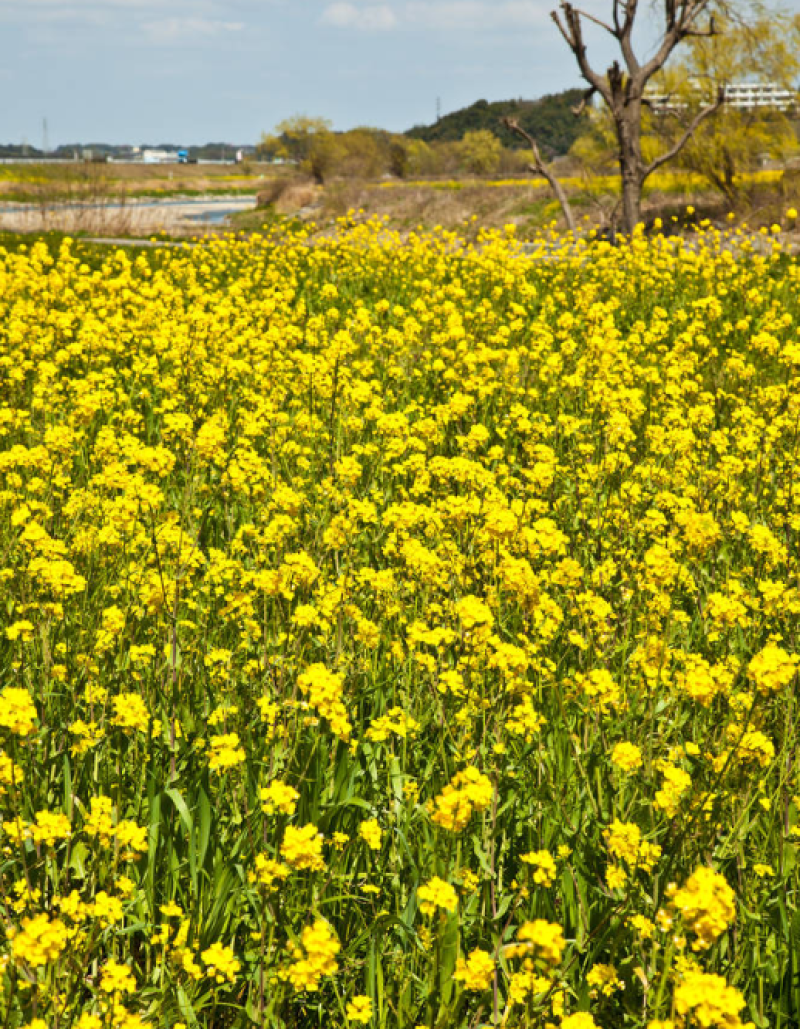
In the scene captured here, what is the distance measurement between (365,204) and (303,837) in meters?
43.5

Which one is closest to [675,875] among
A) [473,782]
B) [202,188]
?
[473,782]

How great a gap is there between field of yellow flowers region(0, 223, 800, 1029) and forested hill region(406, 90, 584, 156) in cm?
16987

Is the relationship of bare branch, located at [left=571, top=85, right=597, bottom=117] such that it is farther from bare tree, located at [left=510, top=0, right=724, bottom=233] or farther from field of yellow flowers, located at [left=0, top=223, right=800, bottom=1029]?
field of yellow flowers, located at [left=0, top=223, right=800, bottom=1029]

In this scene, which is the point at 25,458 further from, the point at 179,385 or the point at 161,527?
the point at 179,385

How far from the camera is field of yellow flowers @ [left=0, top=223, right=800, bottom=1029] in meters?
2.17

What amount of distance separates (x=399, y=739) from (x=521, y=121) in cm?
18228

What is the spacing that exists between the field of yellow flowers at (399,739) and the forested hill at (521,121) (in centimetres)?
16987

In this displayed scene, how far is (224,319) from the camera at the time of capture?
839cm

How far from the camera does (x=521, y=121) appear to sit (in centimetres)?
16875

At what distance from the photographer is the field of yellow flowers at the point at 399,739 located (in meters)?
2.17

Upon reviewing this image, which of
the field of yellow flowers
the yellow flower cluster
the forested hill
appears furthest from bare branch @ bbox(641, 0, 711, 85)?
the forested hill

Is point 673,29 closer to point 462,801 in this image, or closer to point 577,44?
point 577,44

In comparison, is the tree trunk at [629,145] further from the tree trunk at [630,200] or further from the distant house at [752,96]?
the distant house at [752,96]

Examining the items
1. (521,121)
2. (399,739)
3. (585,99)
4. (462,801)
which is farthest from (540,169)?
(521,121)
